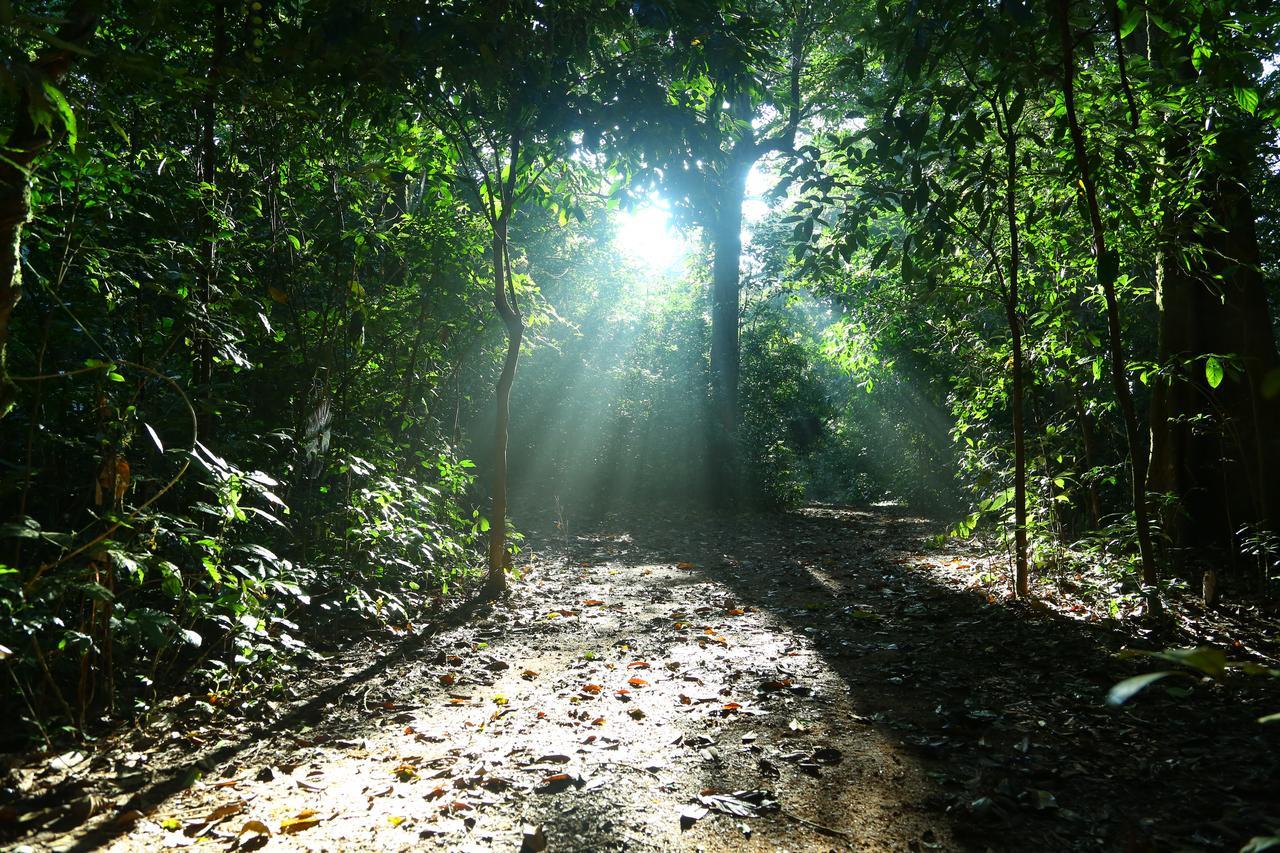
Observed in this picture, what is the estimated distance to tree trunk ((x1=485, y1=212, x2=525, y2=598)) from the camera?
664 cm

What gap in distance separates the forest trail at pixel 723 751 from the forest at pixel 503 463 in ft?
0.08

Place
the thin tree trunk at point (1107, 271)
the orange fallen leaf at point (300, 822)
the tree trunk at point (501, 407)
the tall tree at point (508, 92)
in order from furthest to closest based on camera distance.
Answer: the tree trunk at point (501, 407)
the tall tree at point (508, 92)
the thin tree trunk at point (1107, 271)
the orange fallen leaf at point (300, 822)

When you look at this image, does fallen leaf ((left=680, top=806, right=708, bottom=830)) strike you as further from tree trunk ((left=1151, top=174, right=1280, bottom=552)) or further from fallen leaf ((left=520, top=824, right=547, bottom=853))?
tree trunk ((left=1151, top=174, right=1280, bottom=552))

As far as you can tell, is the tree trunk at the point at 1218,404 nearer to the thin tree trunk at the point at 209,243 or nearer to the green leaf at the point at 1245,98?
the green leaf at the point at 1245,98

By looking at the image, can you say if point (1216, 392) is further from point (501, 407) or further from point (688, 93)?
point (501, 407)

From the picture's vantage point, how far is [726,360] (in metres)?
15.8

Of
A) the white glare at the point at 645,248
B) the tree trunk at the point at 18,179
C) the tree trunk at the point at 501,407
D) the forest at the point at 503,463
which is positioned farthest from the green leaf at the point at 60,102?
the white glare at the point at 645,248

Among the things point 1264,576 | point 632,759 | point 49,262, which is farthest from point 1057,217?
point 49,262

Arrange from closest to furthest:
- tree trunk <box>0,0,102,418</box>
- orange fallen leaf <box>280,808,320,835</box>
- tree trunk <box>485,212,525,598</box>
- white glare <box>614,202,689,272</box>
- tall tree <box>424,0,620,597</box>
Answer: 1. tree trunk <box>0,0,102,418</box>
2. orange fallen leaf <box>280,808,320,835</box>
3. tall tree <box>424,0,620,597</box>
4. tree trunk <box>485,212,525,598</box>
5. white glare <box>614,202,689,272</box>

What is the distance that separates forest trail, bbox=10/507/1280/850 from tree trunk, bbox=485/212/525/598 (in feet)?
3.58

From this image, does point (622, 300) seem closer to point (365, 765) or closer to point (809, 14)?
point (809, 14)

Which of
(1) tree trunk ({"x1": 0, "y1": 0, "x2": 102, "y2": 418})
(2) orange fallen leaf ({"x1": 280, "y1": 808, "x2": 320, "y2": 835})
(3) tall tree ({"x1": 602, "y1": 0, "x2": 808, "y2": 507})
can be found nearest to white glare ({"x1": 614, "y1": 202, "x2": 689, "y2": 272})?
(3) tall tree ({"x1": 602, "y1": 0, "x2": 808, "y2": 507})

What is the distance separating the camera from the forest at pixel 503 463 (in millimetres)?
2822

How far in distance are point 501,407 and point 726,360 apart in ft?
30.7
